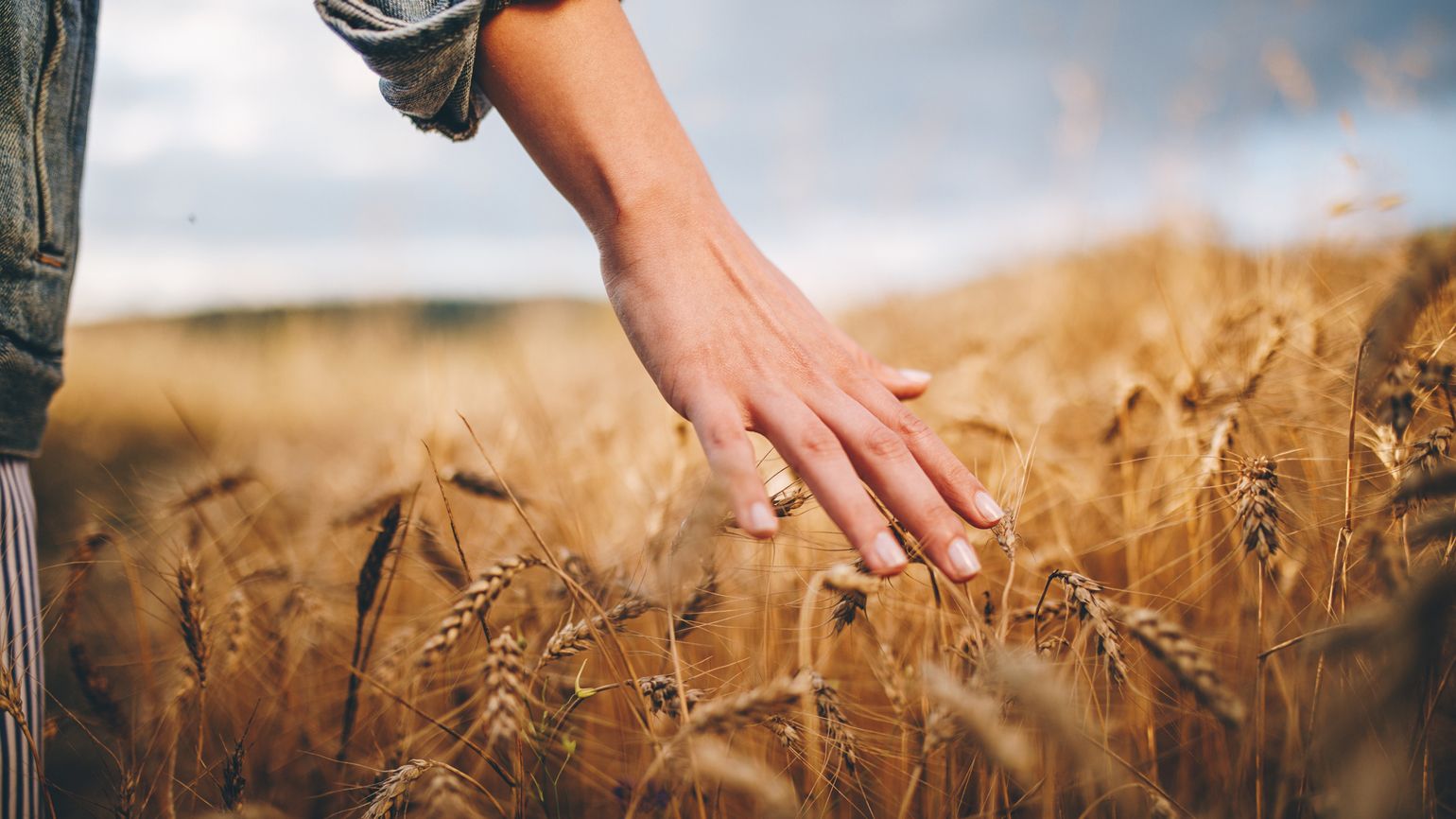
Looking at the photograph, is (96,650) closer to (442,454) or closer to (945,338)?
(442,454)

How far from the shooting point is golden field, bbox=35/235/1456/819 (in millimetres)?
664

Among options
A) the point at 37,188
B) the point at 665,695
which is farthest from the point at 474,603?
the point at 37,188

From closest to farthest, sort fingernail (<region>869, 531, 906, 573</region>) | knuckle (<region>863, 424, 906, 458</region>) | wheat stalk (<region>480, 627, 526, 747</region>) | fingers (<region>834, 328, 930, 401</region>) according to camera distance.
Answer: wheat stalk (<region>480, 627, 526, 747</region>) → fingernail (<region>869, 531, 906, 573</region>) → knuckle (<region>863, 424, 906, 458</region>) → fingers (<region>834, 328, 930, 401</region>)

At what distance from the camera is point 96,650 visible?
5.72 ft

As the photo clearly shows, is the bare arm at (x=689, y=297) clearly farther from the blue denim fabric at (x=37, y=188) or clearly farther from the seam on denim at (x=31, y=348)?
the seam on denim at (x=31, y=348)

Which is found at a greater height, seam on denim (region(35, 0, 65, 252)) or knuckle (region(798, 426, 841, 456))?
seam on denim (region(35, 0, 65, 252))

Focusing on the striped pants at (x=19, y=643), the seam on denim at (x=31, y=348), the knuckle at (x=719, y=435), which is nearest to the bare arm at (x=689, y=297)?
the knuckle at (x=719, y=435)

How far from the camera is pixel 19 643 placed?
86cm

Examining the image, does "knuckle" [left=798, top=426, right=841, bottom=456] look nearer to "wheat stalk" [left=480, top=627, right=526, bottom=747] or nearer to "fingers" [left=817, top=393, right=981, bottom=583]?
"fingers" [left=817, top=393, right=981, bottom=583]

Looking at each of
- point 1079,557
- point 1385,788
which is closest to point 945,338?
point 1079,557

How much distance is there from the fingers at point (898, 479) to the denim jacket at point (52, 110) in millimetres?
669

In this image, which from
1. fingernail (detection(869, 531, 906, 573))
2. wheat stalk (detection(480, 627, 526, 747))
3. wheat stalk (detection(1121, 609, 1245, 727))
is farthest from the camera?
fingernail (detection(869, 531, 906, 573))

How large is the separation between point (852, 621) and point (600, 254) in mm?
630

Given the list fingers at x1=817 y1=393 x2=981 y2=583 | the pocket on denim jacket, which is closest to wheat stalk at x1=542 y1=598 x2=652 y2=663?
fingers at x1=817 y1=393 x2=981 y2=583
